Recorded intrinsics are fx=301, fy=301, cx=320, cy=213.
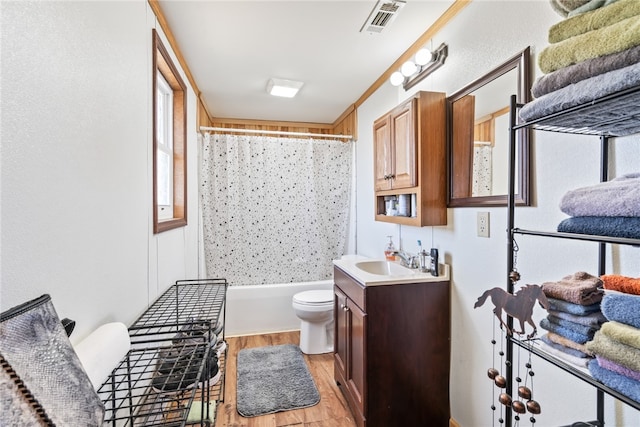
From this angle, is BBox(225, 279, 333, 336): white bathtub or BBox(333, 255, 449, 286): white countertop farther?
BBox(225, 279, 333, 336): white bathtub

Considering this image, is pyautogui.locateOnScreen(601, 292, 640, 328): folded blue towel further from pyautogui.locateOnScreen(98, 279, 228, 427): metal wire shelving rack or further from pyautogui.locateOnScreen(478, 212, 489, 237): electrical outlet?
pyautogui.locateOnScreen(98, 279, 228, 427): metal wire shelving rack

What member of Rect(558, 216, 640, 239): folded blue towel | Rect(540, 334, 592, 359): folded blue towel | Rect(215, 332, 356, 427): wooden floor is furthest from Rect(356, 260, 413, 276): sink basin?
Rect(558, 216, 640, 239): folded blue towel

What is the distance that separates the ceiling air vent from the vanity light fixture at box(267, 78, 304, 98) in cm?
90

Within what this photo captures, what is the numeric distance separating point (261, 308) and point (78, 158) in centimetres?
238

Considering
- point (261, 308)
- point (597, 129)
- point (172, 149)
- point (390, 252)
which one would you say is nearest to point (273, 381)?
point (261, 308)

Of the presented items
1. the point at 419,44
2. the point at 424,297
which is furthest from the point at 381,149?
the point at 424,297

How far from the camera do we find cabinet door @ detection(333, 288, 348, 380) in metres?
1.97

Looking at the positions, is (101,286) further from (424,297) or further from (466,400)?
(466,400)

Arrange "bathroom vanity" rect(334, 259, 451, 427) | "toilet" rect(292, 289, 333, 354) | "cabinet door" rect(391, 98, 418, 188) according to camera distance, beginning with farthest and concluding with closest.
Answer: "toilet" rect(292, 289, 333, 354)
"cabinet door" rect(391, 98, 418, 188)
"bathroom vanity" rect(334, 259, 451, 427)

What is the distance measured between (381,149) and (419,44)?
712mm

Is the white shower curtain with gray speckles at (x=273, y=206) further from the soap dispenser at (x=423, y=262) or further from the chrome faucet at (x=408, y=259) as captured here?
the soap dispenser at (x=423, y=262)

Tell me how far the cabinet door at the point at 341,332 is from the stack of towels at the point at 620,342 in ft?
4.58

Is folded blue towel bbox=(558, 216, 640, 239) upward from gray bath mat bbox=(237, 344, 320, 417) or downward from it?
upward

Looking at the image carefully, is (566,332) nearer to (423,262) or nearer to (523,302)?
(523,302)
